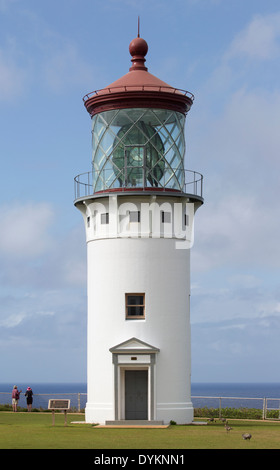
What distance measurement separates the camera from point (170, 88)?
3080 centimetres

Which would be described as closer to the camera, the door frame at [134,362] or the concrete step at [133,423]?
the concrete step at [133,423]

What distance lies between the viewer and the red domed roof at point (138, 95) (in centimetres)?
3036

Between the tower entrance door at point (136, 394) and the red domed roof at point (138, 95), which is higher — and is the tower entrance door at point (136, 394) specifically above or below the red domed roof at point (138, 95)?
below

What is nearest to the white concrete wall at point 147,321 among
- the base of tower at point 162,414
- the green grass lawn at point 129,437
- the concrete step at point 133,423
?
the base of tower at point 162,414

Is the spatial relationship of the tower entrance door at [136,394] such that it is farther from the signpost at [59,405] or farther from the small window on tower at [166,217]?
the small window on tower at [166,217]

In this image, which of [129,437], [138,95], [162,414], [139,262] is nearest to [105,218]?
[139,262]

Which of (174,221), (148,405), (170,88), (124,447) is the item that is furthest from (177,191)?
(124,447)

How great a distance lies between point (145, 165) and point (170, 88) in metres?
2.94

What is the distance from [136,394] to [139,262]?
4.54 m

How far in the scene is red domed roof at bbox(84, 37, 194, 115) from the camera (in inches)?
1195

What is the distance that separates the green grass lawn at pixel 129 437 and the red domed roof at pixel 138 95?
11.0 m

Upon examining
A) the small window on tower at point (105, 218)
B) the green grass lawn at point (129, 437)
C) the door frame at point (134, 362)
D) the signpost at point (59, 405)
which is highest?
the small window on tower at point (105, 218)
